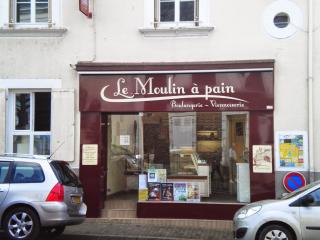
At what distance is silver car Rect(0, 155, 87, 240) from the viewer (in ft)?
35.8

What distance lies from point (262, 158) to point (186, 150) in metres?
1.89

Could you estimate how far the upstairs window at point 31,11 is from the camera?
14773 mm

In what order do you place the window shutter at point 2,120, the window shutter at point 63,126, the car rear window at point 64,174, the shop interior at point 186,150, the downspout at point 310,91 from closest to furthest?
1. the car rear window at point 64,174
2. the downspout at point 310,91
3. the shop interior at point 186,150
4. the window shutter at point 63,126
5. the window shutter at point 2,120

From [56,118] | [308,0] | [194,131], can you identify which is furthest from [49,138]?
[308,0]

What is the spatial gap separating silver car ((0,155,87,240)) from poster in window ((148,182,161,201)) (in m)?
3.08

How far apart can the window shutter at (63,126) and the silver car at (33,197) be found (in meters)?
2.78

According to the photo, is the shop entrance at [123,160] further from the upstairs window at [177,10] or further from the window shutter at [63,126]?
the upstairs window at [177,10]

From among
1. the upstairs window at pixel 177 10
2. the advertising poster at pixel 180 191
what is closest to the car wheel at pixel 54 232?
the advertising poster at pixel 180 191

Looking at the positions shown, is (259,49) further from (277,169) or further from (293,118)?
(277,169)

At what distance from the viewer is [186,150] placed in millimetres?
14422

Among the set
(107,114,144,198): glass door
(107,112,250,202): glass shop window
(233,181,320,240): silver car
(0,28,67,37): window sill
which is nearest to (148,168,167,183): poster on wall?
(107,112,250,202): glass shop window

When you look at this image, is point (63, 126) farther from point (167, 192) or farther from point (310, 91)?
point (310, 91)

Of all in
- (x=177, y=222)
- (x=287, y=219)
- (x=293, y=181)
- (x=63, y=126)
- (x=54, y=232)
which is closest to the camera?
(x=287, y=219)

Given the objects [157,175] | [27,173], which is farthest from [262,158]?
[27,173]
